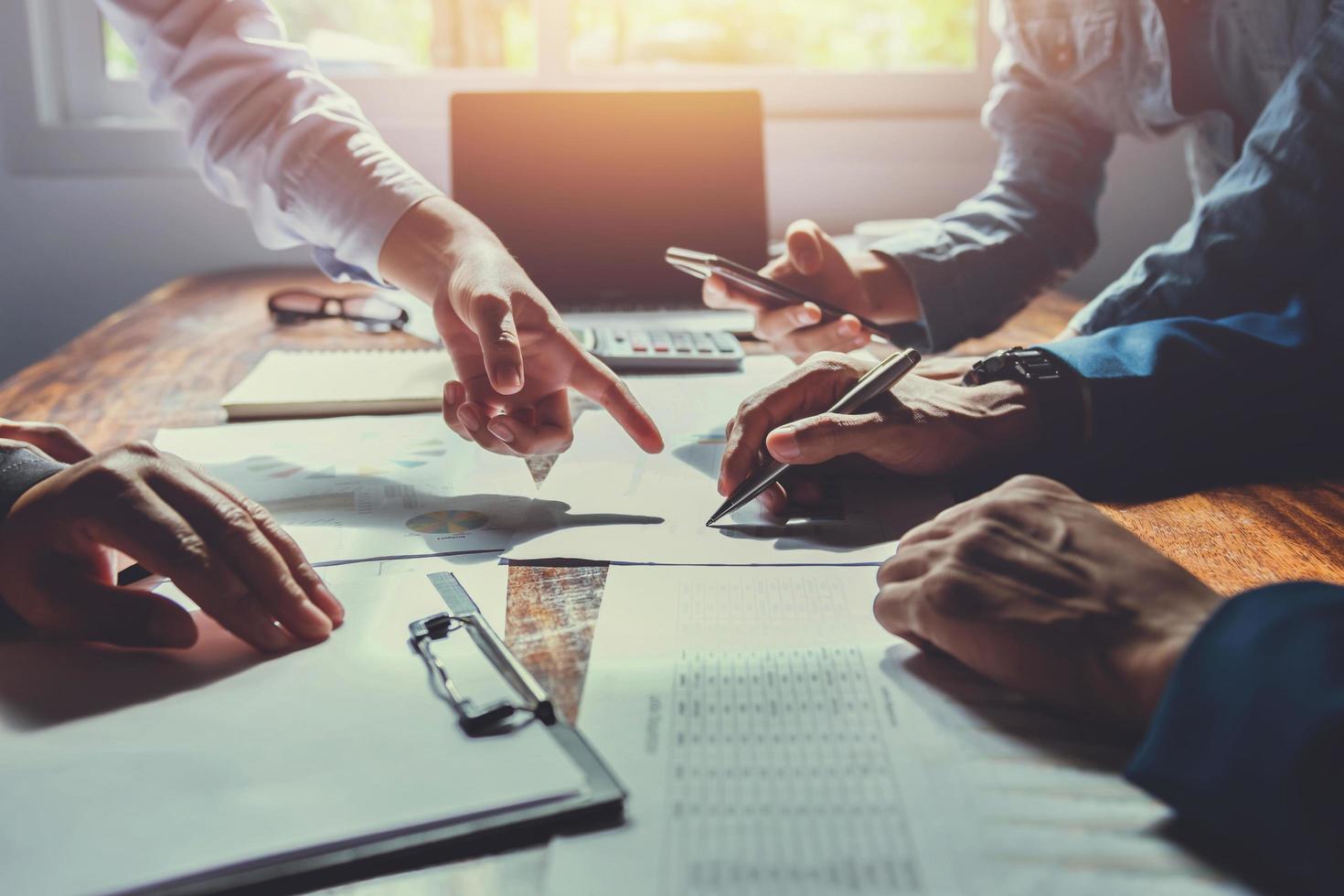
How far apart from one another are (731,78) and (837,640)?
163 cm

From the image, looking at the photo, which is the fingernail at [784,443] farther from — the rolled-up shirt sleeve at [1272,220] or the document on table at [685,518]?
the rolled-up shirt sleeve at [1272,220]

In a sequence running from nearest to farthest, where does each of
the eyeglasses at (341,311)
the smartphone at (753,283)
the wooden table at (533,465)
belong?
the wooden table at (533,465)
the smartphone at (753,283)
the eyeglasses at (341,311)

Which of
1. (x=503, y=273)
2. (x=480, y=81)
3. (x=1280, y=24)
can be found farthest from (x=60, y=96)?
(x=1280, y=24)

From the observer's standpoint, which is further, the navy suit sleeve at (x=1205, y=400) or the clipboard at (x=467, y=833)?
the navy suit sleeve at (x=1205, y=400)

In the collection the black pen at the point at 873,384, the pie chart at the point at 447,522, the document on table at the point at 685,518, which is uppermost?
the black pen at the point at 873,384

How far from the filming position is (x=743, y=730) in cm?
42

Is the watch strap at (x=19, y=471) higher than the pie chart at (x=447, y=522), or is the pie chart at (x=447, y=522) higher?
the watch strap at (x=19, y=471)

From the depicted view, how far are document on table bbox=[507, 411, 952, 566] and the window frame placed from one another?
1251mm

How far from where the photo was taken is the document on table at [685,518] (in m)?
0.61

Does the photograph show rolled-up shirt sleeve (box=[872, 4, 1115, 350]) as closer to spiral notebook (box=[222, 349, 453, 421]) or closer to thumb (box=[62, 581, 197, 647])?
spiral notebook (box=[222, 349, 453, 421])

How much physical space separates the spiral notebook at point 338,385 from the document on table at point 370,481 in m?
0.02

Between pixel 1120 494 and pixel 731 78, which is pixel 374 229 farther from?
pixel 731 78

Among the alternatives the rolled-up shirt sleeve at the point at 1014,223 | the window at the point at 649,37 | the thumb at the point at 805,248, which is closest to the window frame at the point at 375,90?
the window at the point at 649,37

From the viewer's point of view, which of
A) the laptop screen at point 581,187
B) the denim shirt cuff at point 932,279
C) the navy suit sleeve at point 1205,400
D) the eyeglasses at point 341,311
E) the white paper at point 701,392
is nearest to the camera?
the navy suit sleeve at point 1205,400
